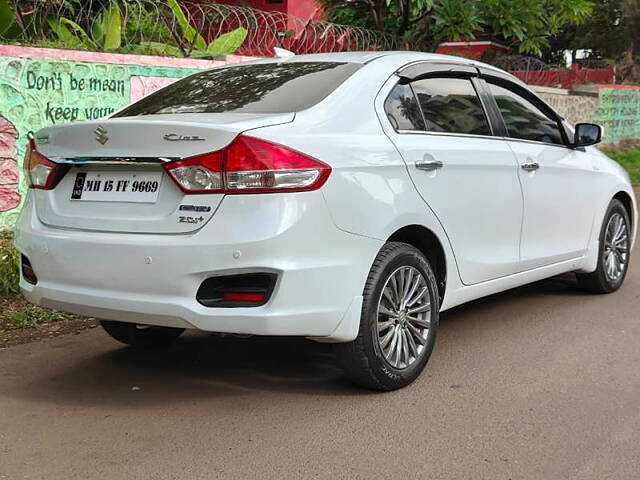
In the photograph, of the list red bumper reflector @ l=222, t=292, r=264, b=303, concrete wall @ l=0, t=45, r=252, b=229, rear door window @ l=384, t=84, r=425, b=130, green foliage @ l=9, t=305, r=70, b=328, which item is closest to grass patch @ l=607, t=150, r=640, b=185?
concrete wall @ l=0, t=45, r=252, b=229

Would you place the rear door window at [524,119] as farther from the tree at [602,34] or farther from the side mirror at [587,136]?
the tree at [602,34]

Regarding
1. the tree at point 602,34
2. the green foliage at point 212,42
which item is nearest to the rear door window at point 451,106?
the green foliage at point 212,42

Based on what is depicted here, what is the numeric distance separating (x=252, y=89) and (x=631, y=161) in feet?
48.2

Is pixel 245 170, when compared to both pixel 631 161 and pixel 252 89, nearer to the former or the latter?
pixel 252 89

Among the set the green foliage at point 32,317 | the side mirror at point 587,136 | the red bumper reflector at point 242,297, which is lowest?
the green foliage at point 32,317

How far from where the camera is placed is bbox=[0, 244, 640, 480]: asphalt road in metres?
3.42

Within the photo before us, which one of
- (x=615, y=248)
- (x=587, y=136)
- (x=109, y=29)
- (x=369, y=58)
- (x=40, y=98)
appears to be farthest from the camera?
(x=109, y=29)

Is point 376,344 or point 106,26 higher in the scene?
point 106,26

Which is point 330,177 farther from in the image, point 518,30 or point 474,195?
point 518,30

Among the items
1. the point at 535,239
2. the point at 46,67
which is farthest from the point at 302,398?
the point at 46,67

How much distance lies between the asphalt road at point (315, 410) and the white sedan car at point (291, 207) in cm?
32

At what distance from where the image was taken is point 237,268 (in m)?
3.61

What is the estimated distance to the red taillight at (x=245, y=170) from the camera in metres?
3.63

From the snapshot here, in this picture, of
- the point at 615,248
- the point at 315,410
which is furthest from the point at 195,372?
the point at 615,248
